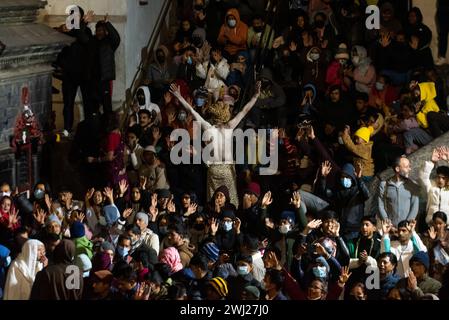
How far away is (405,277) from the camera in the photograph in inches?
1135

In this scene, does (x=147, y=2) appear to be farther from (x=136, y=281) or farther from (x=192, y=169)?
(x=136, y=281)

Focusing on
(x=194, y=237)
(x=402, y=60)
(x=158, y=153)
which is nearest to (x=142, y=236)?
(x=194, y=237)

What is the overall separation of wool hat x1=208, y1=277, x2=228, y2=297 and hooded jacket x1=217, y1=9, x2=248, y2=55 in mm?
7769

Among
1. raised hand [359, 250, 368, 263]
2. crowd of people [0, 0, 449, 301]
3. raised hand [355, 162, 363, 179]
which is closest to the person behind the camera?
crowd of people [0, 0, 449, 301]

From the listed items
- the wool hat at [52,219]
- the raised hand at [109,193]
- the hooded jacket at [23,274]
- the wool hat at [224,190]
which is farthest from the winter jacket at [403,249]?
the hooded jacket at [23,274]

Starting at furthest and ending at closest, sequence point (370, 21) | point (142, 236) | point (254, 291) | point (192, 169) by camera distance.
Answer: point (370, 21) → point (192, 169) → point (142, 236) → point (254, 291)

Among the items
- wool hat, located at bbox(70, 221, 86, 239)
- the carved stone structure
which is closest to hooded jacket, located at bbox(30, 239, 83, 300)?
wool hat, located at bbox(70, 221, 86, 239)

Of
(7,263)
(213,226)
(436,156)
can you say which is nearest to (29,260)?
(7,263)

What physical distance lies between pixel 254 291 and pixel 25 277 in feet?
9.66

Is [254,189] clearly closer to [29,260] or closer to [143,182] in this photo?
[143,182]

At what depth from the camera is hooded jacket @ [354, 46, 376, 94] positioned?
1369 inches

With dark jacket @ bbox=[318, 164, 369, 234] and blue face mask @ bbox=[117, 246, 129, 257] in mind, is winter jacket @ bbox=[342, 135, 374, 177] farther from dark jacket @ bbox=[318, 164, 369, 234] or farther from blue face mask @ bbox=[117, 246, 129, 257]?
blue face mask @ bbox=[117, 246, 129, 257]

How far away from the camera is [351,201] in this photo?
3177 cm

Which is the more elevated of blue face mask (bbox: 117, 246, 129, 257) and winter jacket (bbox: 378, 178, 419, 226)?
winter jacket (bbox: 378, 178, 419, 226)
